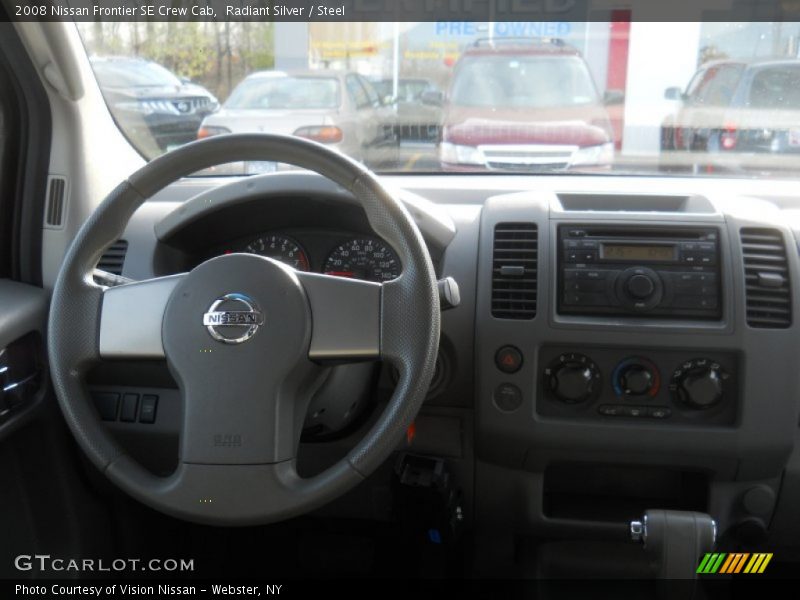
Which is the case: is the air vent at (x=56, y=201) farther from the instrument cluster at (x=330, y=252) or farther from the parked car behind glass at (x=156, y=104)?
the instrument cluster at (x=330, y=252)

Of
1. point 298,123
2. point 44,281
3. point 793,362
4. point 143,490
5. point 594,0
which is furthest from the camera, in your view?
point 298,123

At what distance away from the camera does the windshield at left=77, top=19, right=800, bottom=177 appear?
7.77ft

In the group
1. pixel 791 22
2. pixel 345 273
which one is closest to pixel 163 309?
pixel 345 273

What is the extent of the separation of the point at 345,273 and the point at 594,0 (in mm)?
1127

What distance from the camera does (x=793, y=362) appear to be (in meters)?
1.86

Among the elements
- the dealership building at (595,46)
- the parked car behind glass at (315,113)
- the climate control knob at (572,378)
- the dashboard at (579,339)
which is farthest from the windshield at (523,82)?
the climate control knob at (572,378)

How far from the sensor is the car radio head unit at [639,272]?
1898mm

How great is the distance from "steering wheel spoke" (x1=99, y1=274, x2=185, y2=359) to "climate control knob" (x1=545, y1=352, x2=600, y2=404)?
90 cm

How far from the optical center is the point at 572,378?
6.29 ft

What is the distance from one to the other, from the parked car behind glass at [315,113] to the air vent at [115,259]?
0.51 meters

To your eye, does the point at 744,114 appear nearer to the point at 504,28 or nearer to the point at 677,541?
the point at 504,28

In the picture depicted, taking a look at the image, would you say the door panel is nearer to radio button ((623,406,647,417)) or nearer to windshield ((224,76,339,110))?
windshield ((224,76,339,110))

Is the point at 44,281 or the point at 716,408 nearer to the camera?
the point at 716,408

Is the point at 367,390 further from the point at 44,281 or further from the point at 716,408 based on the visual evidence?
the point at 44,281
